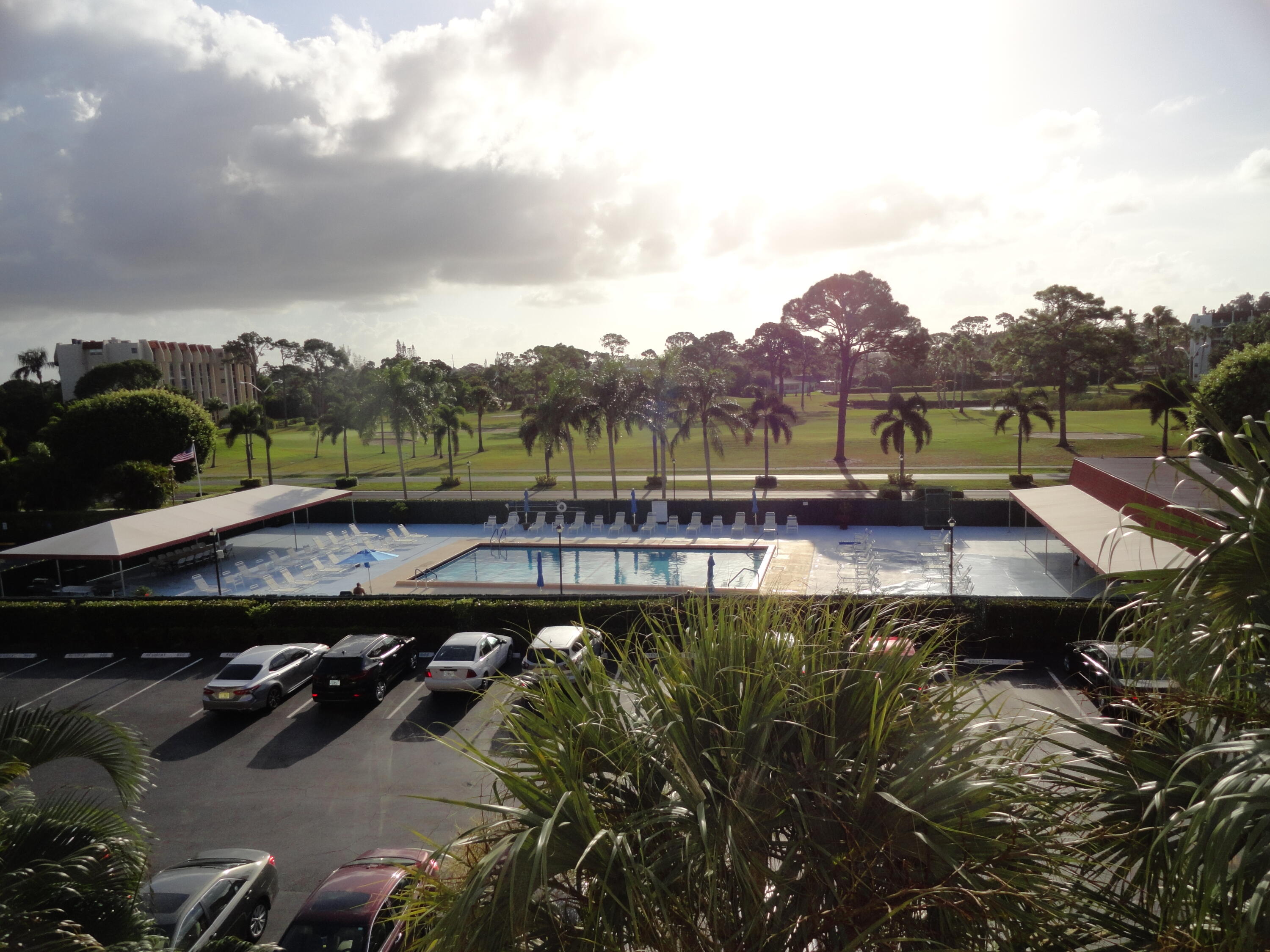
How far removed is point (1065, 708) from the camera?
575 inches

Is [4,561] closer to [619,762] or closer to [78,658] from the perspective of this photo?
[78,658]

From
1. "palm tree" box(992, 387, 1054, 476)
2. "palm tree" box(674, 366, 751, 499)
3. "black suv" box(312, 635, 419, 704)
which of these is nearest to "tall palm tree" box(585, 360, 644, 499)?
"palm tree" box(674, 366, 751, 499)

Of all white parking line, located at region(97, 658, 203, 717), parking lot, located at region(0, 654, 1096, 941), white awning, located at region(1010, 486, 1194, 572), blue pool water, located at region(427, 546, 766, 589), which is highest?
white awning, located at region(1010, 486, 1194, 572)

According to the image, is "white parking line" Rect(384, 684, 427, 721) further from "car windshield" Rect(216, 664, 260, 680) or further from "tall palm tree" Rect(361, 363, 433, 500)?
"tall palm tree" Rect(361, 363, 433, 500)

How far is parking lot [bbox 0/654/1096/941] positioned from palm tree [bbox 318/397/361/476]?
33750 millimetres

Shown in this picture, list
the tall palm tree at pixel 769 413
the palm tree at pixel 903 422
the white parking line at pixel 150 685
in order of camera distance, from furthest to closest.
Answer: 1. the tall palm tree at pixel 769 413
2. the palm tree at pixel 903 422
3. the white parking line at pixel 150 685

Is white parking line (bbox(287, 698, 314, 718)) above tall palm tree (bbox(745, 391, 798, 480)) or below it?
below

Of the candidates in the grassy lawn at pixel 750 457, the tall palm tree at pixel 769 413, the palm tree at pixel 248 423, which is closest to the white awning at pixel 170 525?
the palm tree at pixel 248 423

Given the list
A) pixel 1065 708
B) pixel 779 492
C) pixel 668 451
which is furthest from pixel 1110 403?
pixel 1065 708

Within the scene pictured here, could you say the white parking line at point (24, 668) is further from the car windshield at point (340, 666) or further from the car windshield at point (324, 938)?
the car windshield at point (324, 938)

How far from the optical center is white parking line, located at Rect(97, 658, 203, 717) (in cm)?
1648

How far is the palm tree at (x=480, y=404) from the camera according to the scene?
6631 centimetres

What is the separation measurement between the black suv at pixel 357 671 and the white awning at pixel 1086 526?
14.0 metres

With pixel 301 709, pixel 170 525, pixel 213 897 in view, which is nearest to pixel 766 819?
pixel 213 897
